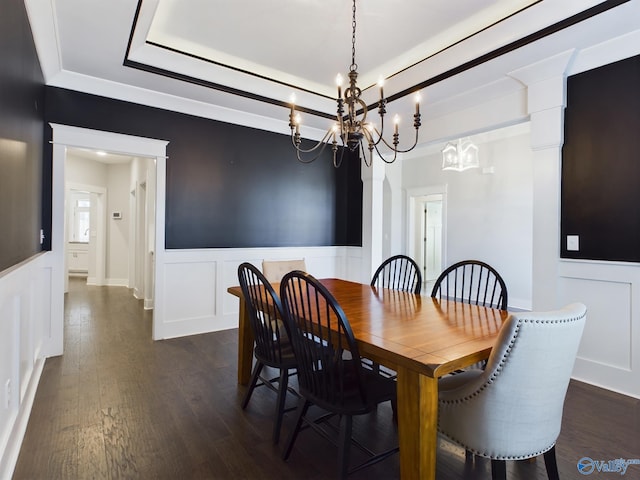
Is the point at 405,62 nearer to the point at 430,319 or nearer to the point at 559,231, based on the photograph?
the point at 559,231

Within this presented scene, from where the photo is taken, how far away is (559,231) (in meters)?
2.91

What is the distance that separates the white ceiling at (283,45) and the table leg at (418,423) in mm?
2538

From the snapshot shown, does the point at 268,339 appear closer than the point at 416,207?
Yes

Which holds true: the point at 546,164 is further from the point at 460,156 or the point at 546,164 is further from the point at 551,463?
the point at 551,463

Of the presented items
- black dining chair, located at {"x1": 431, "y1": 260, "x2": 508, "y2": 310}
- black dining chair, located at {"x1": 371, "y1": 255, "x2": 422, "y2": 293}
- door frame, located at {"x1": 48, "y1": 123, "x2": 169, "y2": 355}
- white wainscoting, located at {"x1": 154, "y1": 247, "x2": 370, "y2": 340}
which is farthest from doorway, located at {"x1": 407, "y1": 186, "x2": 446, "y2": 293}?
door frame, located at {"x1": 48, "y1": 123, "x2": 169, "y2": 355}

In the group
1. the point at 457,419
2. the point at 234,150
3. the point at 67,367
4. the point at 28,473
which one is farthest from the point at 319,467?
the point at 234,150

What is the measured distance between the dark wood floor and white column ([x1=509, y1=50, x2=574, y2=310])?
0.89m

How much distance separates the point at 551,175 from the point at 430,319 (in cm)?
202

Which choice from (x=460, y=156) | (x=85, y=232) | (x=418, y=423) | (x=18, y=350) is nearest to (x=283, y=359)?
(x=418, y=423)

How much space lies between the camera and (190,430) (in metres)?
2.04

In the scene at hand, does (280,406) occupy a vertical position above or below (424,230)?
below

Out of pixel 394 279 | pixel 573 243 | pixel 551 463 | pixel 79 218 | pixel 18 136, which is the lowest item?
pixel 551 463

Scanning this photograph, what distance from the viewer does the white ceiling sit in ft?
8.07

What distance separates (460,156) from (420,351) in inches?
173
